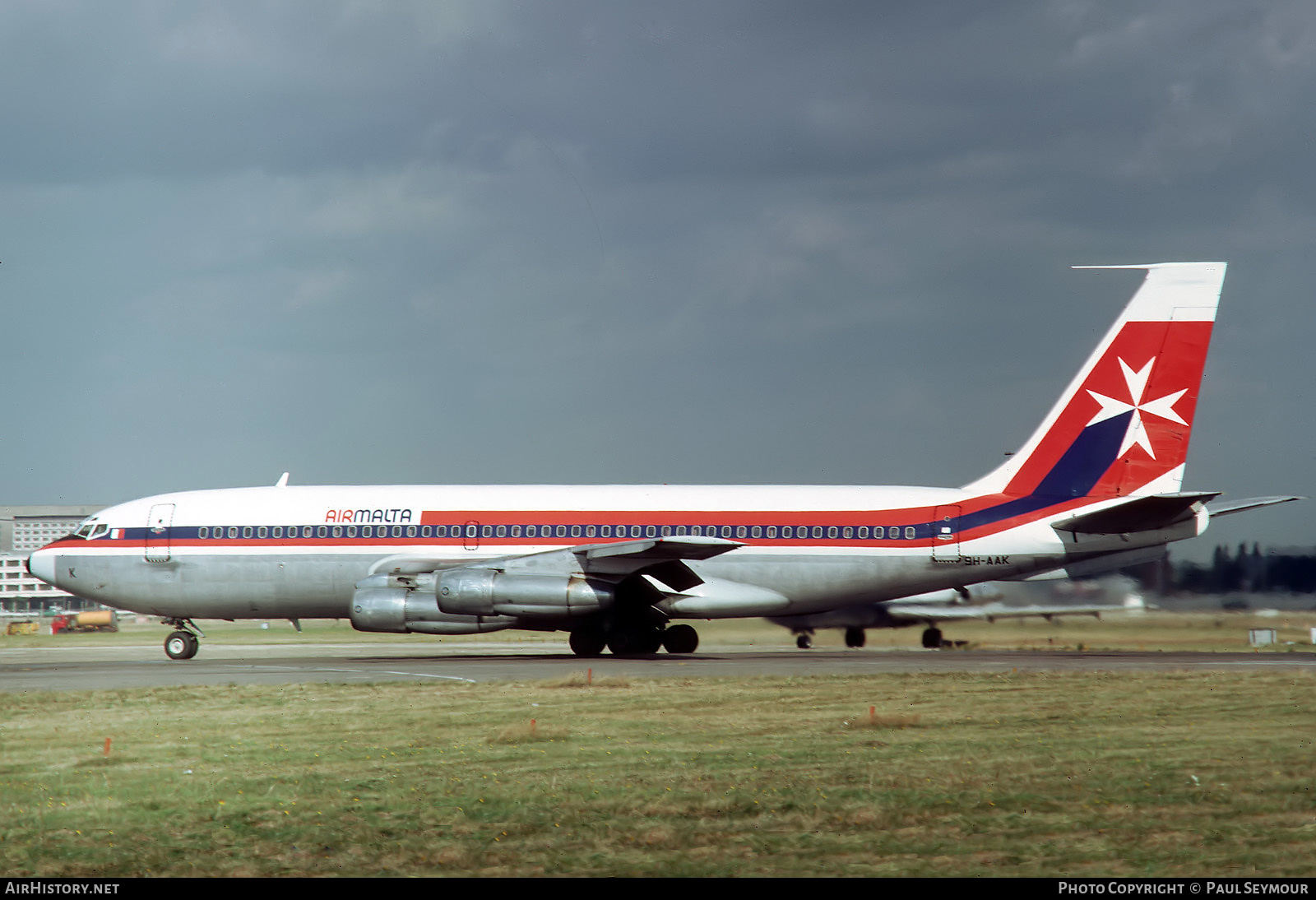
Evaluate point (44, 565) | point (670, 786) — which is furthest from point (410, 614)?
point (670, 786)

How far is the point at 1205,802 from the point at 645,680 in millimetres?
13391

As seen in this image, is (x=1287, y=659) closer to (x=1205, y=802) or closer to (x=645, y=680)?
(x=645, y=680)

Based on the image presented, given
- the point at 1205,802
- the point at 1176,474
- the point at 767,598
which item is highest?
the point at 1176,474

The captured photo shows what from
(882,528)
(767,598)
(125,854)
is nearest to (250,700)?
(125,854)

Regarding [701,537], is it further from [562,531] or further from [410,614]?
[410,614]

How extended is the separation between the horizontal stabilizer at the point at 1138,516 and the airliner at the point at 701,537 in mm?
77

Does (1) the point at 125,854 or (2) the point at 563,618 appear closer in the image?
(1) the point at 125,854

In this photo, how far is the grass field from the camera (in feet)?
28.7

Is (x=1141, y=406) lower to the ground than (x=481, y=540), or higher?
higher

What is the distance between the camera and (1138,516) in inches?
1147

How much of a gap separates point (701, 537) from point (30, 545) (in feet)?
614

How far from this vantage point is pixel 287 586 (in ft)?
106

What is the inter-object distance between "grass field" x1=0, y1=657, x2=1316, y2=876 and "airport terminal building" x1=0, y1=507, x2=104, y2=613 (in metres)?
131

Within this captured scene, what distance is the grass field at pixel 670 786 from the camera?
28.7 ft
